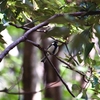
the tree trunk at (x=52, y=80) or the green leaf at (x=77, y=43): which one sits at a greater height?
the tree trunk at (x=52, y=80)

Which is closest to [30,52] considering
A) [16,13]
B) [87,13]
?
[16,13]

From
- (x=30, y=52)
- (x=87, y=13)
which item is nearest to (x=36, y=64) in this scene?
(x=30, y=52)

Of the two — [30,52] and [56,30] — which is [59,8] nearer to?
[56,30]

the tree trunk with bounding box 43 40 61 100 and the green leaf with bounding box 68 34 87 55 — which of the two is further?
the tree trunk with bounding box 43 40 61 100

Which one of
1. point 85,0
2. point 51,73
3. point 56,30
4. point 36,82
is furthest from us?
point 51,73

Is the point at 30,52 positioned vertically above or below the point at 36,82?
above

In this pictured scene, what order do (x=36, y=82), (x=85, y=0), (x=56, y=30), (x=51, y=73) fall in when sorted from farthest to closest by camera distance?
(x=51, y=73) → (x=36, y=82) → (x=85, y=0) → (x=56, y=30)

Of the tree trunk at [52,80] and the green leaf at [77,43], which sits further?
the tree trunk at [52,80]

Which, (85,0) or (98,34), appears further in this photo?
(85,0)

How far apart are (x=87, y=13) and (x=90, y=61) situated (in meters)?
0.14

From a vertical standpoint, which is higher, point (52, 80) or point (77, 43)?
point (52, 80)

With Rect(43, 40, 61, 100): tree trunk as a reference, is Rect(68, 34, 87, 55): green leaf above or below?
below

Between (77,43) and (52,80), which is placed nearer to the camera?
(77,43)

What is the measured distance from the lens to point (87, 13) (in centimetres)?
36
